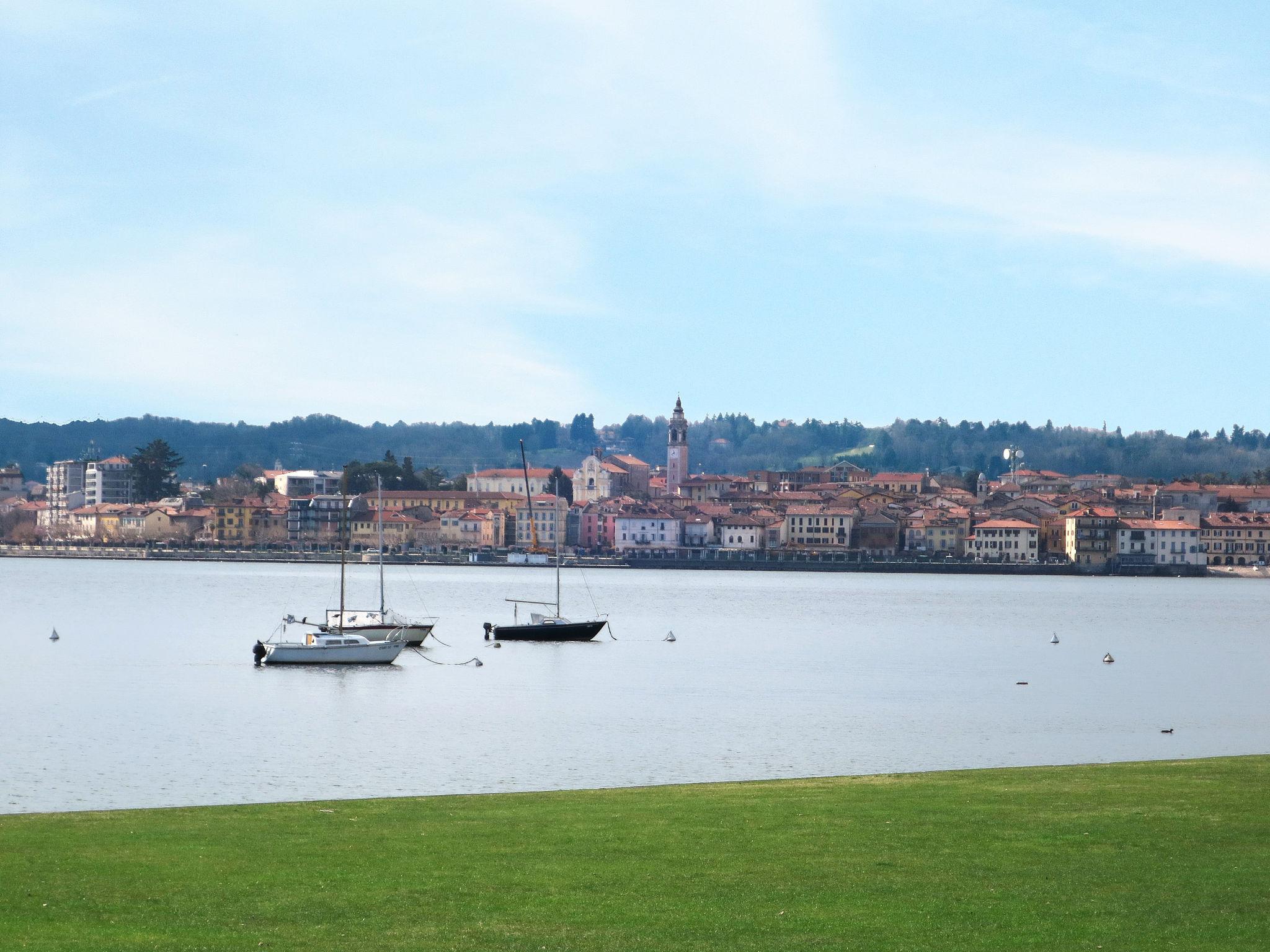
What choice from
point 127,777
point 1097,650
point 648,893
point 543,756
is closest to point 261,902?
point 648,893

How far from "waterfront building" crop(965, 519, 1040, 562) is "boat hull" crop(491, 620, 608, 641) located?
104 metres

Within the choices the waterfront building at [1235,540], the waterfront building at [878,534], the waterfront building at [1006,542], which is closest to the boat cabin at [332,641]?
the waterfront building at [1006,542]

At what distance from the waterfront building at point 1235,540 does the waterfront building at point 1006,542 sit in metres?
15.4

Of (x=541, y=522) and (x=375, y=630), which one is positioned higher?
(x=541, y=522)

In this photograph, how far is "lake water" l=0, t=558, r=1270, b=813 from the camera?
22.3m

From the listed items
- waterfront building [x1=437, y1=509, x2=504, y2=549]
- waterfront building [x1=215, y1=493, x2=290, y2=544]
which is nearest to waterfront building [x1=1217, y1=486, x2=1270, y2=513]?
waterfront building [x1=437, y1=509, x2=504, y2=549]

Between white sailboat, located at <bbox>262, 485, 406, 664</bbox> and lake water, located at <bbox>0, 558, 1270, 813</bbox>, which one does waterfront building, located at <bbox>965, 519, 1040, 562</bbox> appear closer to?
lake water, located at <bbox>0, 558, 1270, 813</bbox>

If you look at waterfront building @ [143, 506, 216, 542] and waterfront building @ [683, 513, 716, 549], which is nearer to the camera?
waterfront building @ [683, 513, 716, 549]

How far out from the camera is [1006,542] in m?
156

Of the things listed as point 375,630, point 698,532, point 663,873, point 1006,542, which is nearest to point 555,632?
point 375,630

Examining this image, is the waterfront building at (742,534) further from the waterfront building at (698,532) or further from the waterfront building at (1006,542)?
the waterfront building at (1006,542)

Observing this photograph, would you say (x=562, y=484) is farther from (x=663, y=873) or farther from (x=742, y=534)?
(x=663, y=873)

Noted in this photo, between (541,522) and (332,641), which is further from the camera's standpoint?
(541,522)

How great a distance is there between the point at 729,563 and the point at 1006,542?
24943mm
